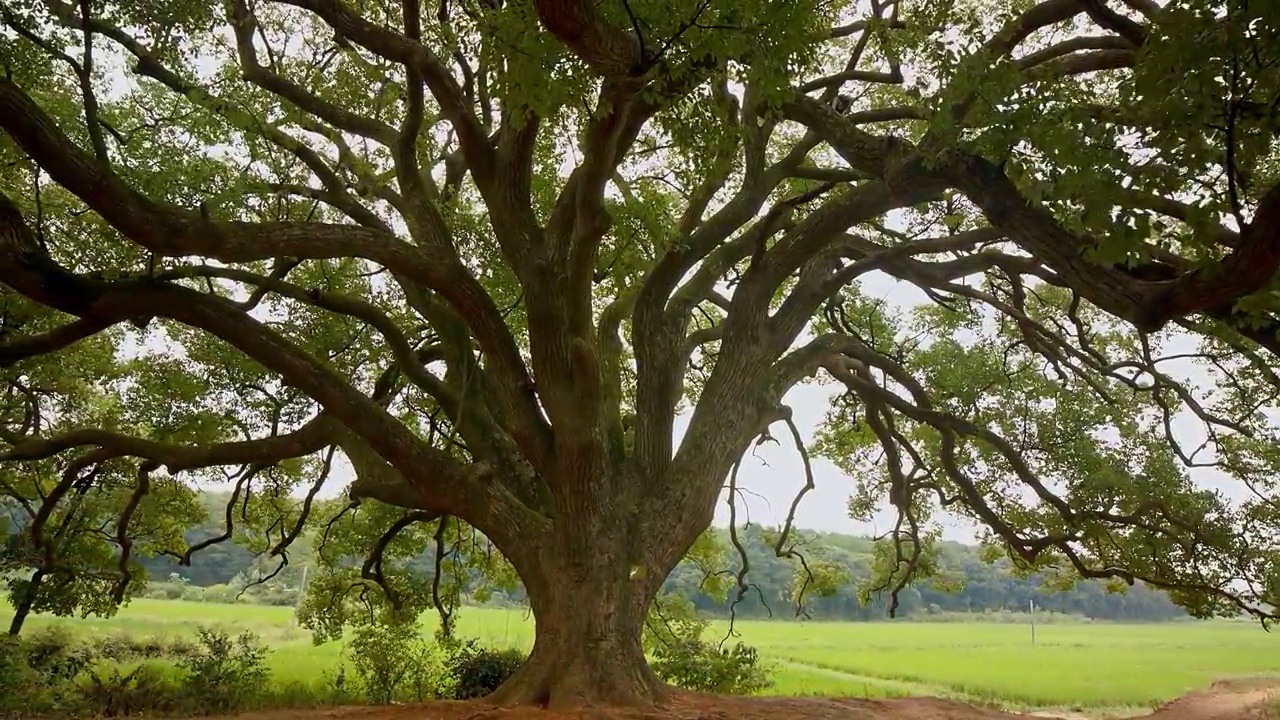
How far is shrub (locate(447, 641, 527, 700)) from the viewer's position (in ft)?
23.6

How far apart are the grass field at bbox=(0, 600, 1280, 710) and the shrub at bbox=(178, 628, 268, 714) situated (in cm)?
89

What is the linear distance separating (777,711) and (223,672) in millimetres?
5090

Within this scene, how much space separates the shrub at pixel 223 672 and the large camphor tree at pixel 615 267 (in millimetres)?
1064

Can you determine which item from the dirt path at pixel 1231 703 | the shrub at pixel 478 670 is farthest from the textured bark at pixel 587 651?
the dirt path at pixel 1231 703

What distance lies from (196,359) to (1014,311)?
7.62 metres

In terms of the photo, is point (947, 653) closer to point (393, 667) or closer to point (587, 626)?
point (393, 667)

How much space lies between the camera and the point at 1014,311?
6.23 metres

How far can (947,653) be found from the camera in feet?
40.0

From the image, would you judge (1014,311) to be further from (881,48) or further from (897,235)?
(881,48)

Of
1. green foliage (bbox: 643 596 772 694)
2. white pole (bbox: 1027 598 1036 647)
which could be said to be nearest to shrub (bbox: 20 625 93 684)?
green foliage (bbox: 643 596 772 694)

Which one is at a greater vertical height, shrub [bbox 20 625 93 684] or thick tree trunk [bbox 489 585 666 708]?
thick tree trunk [bbox 489 585 666 708]

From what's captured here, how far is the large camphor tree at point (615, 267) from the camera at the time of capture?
3.09 meters

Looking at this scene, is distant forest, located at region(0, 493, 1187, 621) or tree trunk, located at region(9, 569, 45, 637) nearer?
tree trunk, located at region(9, 569, 45, 637)

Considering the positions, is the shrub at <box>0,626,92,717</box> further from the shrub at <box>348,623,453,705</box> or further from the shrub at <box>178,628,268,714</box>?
the shrub at <box>348,623,453,705</box>
